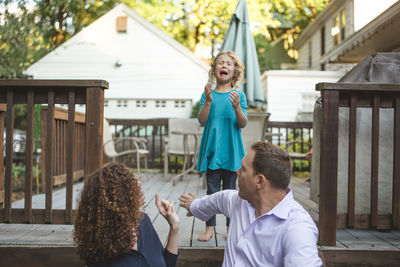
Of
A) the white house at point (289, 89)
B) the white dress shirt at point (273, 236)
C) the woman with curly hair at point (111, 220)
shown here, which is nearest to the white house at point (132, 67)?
the white house at point (289, 89)

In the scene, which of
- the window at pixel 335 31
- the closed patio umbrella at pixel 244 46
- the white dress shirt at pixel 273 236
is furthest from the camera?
the window at pixel 335 31

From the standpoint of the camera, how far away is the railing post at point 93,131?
239cm

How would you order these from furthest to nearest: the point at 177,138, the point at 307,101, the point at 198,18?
the point at 198,18, the point at 307,101, the point at 177,138

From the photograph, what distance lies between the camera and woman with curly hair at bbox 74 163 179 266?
1417 millimetres

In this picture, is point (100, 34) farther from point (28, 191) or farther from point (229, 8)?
point (28, 191)

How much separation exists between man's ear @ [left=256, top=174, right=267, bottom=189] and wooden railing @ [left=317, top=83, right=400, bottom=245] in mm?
864

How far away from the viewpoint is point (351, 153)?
→ 2.43 metres

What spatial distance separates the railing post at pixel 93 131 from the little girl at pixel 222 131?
0.72 metres

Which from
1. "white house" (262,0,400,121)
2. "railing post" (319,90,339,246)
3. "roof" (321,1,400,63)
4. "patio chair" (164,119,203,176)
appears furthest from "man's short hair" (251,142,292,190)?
"white house" (262,0,400,121)

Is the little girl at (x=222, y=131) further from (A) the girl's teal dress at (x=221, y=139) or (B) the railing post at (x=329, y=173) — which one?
(B) the railing post at (x=329, y=173)

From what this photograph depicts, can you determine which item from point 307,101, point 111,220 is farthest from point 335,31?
point 111,220

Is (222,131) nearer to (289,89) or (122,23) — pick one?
(289,89)

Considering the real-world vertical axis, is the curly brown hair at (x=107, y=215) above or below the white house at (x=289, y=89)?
below

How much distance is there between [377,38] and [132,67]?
978cm
